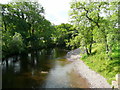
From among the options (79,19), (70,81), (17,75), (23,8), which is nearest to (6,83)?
(17,75)

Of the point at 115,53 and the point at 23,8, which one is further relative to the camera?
the point at 23,8

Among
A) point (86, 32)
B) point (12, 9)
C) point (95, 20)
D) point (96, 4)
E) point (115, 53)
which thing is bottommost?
point (115, 53)

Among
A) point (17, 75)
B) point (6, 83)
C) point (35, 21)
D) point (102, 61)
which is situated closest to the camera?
point (6, 83)

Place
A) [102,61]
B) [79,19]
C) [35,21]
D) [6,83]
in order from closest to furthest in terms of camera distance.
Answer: [6,83] → [102,61] → [79,19] → [35,21]

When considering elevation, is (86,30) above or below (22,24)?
below

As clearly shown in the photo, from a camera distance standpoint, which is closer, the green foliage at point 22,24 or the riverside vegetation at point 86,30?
the riverside vegetation at point 86,30

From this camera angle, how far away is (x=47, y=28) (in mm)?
41031

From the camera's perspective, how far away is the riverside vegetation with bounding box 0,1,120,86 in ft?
45.4

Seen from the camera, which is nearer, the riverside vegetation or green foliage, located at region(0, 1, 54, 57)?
the riverside vegetation

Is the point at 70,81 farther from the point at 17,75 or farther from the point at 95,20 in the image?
the point at 95,20

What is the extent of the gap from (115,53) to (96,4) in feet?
25.5

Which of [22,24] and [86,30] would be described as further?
[22,24]

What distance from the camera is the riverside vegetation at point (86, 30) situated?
13836 mm

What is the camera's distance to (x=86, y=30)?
20.6 metres
